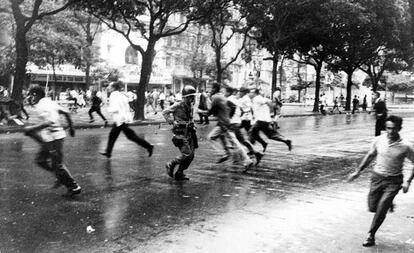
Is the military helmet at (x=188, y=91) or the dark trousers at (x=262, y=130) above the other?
the military helmet at (x=188, y=91)

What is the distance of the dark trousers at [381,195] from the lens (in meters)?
5.69

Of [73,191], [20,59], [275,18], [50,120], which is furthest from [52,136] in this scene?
[275,18]

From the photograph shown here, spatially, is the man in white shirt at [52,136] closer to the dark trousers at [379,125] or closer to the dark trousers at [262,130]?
the dark trousers at [262,130]

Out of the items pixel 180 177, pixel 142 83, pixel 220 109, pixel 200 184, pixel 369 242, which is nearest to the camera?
pixel 369 242

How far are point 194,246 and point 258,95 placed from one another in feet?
25.4

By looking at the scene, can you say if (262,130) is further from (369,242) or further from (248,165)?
(369,242)

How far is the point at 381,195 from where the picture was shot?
5859mm

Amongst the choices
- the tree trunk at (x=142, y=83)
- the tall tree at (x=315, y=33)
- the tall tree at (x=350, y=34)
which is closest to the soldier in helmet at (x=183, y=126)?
the tree trunk at (x=142, y=83)

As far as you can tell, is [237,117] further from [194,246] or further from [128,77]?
[128,77]

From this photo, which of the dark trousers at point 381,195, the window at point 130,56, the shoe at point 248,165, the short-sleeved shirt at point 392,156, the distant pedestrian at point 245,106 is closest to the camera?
the dark trousers at point 381,195

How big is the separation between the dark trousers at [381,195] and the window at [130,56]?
174 feet

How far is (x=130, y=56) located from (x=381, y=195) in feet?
176

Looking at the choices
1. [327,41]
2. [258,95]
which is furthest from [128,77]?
[258,95]

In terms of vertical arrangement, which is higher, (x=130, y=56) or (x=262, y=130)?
(x=130, y=56)
